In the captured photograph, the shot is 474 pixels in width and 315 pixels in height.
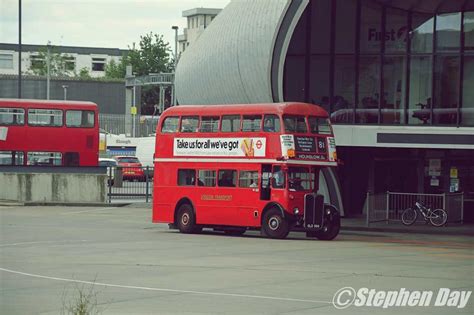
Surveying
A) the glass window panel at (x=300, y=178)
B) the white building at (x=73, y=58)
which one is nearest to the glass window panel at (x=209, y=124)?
the glass window panel at (x=300, y=178)

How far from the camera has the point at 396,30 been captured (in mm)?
38219

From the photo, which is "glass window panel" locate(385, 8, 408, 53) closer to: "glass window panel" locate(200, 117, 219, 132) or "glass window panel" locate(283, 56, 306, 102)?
"glass window panel" locate(283, 56, 306, 102)

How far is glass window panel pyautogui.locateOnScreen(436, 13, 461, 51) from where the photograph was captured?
37.4 metres

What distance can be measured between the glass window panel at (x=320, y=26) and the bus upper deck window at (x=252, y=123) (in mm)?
9627

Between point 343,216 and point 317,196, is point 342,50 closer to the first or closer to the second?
point 343,216

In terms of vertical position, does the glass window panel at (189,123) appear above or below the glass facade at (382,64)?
below

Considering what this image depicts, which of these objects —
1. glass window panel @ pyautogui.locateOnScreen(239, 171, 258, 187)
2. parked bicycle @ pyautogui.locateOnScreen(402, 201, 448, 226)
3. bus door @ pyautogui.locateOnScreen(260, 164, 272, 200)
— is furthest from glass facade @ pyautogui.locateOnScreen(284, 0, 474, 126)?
bus door @ pyautogui.locateOnScreen(260, 164, 272, 200)

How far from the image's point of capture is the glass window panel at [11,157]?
47875 mm

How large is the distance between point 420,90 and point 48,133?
18.5m

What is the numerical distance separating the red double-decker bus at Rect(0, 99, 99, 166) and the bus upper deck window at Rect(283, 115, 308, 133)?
70.6 ft

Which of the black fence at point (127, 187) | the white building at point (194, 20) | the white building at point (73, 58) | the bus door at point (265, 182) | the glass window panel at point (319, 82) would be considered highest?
the white building at point (194, 20)

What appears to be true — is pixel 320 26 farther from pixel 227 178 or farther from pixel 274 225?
pixel 274 225

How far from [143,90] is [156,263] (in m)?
95.8

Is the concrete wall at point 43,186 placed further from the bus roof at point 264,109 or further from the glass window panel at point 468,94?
the glass window panel at point 468,94
